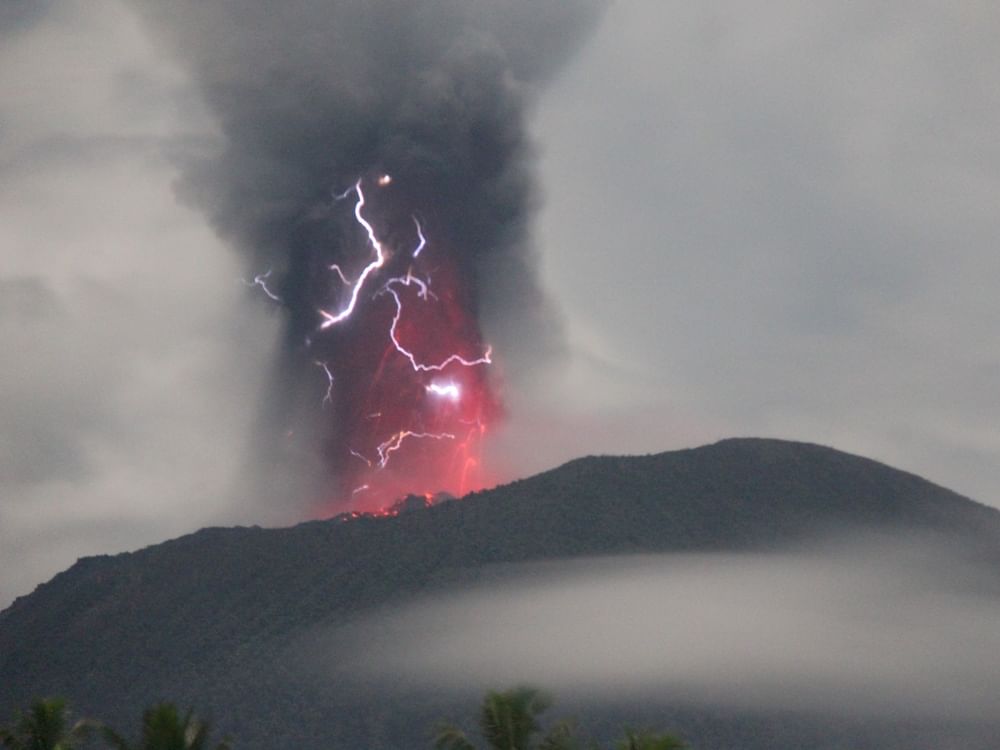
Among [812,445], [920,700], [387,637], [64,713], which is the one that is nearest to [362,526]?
[387,637]

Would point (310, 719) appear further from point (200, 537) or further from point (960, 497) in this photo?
point (960, 497)

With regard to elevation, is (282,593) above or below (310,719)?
above

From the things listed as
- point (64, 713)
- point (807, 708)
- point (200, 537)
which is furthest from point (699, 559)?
point (64, 713)

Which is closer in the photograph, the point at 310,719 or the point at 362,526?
the point at 310,719

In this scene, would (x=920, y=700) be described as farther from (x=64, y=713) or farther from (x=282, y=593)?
(x=64, y=713)

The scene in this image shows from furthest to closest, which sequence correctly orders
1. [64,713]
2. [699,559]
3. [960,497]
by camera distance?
[960,497] < [699,559] < [64,713]

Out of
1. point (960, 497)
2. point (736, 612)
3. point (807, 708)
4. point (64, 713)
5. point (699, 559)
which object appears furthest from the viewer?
point (960, 497)

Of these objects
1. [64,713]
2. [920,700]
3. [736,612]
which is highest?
[736,612]
